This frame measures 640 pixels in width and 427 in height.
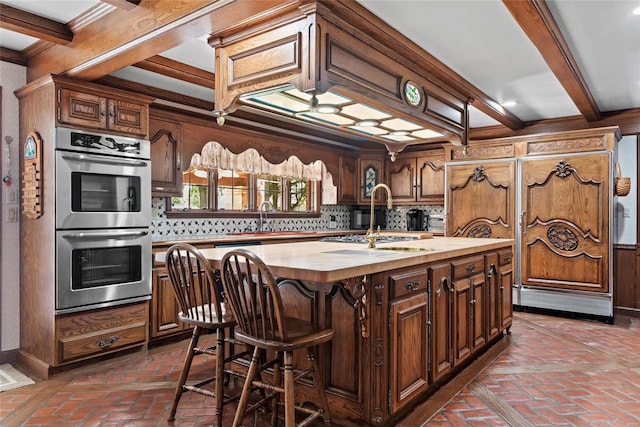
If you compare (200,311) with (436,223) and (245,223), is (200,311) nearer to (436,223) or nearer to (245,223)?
(245,223)

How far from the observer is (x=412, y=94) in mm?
3119

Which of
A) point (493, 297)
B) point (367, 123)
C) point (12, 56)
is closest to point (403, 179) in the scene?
point (493, 297)

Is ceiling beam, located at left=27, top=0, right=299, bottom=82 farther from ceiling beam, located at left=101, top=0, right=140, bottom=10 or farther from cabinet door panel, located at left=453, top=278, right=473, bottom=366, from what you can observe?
cabinet door panel, located at left=453, top=278, right=473, bottom=366

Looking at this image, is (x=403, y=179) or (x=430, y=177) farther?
(x=403, y=179)

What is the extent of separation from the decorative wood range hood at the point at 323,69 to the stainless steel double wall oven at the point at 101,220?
1.42 metres

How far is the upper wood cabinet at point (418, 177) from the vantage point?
6.53 meters

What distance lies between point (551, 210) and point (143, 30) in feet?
15.3

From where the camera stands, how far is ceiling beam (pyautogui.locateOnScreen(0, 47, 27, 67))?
3.40m

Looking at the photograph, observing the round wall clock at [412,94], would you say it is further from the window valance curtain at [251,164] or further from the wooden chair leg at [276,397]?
the window valance curtain at [251,164]

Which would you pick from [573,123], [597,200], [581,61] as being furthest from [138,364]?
[573,123]

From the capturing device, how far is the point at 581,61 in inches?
139

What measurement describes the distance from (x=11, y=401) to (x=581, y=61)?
16.0 feet

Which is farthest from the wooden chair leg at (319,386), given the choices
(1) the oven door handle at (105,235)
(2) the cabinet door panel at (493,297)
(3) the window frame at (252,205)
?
(3) the window frame at (252,205)

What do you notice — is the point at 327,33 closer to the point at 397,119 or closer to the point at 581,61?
the point at 397,119
